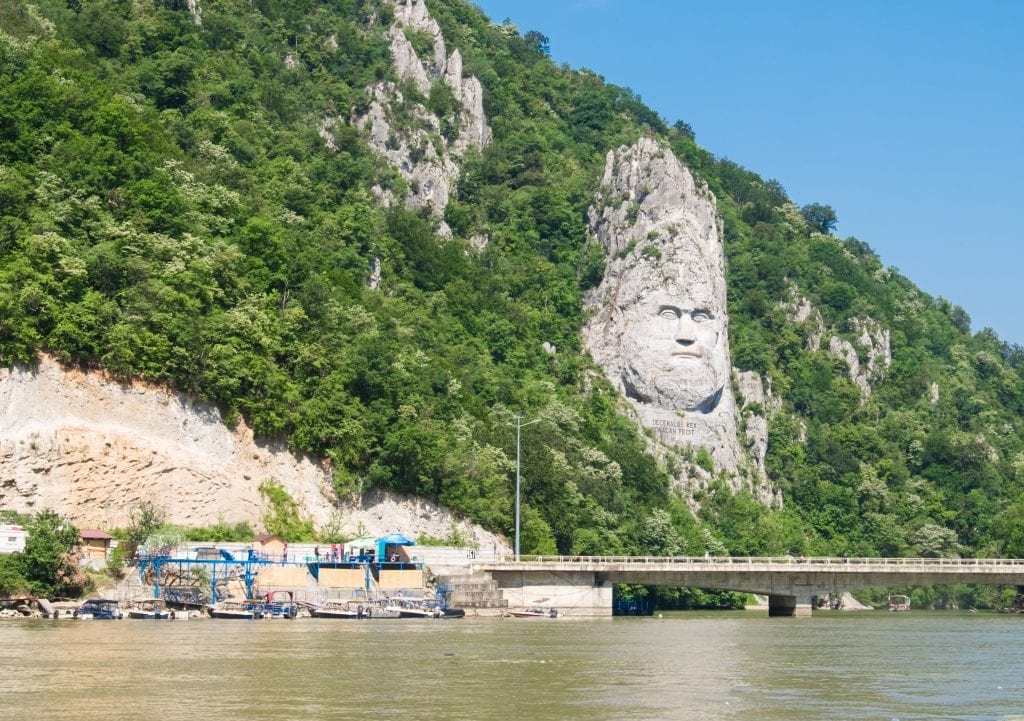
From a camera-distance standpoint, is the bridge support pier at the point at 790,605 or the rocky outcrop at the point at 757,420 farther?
the rocky outcrop at the point at 757,420

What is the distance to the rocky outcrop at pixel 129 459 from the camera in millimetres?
87812

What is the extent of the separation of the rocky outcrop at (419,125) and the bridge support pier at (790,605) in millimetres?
75500

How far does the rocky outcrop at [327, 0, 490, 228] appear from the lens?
18150cm

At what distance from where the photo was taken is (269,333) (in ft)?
348

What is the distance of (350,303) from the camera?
121 metres

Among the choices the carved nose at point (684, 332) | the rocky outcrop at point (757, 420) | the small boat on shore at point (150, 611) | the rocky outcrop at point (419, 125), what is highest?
the rocky outcrop at point (419, 125)

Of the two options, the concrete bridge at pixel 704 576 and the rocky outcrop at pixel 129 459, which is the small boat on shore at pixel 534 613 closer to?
the concrete bridge at pixel 704 576

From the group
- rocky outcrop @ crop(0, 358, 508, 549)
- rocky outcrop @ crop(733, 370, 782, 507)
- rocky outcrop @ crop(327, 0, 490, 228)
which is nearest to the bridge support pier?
rocky outcrop @ crop(0, 358, 508, 549)

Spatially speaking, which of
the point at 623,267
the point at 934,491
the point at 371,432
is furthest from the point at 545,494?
the point at 934,491

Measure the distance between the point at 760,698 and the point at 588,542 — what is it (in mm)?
82078

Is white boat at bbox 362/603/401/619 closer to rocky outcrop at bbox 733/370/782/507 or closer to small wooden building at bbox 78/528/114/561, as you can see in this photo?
small wooden building at bbox 78/528/114/561

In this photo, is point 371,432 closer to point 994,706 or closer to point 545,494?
point 545,494

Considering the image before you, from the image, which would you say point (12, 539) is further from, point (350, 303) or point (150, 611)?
point (350, 303)

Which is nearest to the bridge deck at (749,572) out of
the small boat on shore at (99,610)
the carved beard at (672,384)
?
the small boat on shore at (99,610)
